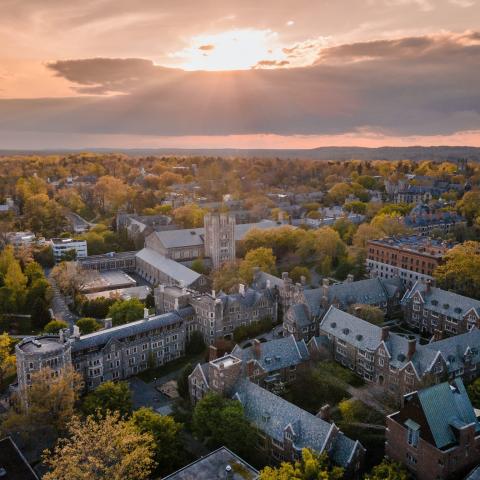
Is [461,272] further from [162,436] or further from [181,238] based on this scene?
[181,238]

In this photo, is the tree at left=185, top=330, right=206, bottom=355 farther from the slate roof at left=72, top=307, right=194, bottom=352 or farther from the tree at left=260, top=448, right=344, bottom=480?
the tree at left=260, top=448, right=344, bottom=480

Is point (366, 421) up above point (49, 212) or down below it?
below

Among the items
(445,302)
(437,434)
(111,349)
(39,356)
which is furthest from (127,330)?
(445,302)

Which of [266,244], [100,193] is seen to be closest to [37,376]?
[266,244]

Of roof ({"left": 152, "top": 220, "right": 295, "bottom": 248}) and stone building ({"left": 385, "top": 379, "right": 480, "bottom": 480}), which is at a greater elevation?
roof ({"left": 152, "top": 220, "right": 295, "bottom": 248})

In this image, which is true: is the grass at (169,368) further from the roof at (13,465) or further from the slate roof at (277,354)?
the roof at (13,465)

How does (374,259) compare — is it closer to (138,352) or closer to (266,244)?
(266,244)

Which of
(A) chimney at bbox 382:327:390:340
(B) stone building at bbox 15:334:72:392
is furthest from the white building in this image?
(A) chimney at bbox 382:327:390:340
